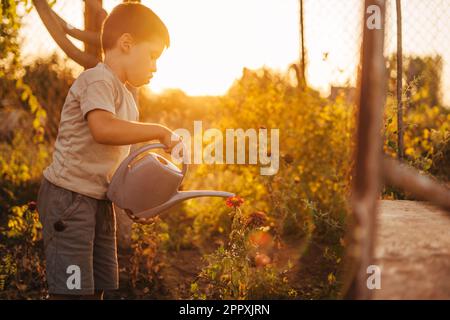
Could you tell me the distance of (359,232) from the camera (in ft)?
2.81

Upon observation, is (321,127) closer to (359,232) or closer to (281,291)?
(281,291)

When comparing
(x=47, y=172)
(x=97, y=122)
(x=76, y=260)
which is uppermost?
(x=97, y=122)

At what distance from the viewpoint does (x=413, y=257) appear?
127 cm

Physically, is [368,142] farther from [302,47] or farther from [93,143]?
[302,47]

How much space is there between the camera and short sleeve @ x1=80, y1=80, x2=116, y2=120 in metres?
1.65

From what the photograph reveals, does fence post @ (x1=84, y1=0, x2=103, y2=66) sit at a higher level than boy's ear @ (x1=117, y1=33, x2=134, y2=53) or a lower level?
higher

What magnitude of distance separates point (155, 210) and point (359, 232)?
975 millimetres

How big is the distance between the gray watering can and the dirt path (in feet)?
1.84

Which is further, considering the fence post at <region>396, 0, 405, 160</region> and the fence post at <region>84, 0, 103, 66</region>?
the fence post at <region>396, 0, 405, 160</region>

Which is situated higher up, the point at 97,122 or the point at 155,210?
the point at 97,122

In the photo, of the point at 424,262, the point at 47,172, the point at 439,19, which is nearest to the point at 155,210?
the point at 47,172

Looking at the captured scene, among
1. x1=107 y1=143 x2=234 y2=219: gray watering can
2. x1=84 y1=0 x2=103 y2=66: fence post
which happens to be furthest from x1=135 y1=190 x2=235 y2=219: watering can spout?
x1=84 y1=0 x2=103 y2=66: fence post

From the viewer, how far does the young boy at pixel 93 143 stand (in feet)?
5.46

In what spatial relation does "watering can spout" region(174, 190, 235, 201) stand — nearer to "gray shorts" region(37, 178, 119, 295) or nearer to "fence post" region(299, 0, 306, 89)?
"gray shorts" region(37, 178, 119, 295)
